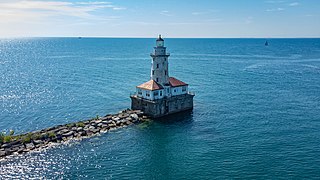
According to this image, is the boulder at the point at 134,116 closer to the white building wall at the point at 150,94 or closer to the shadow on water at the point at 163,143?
the shadow on water at the point at 163,143

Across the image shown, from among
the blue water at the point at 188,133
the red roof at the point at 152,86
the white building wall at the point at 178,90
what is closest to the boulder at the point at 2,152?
the blue water at the point at 188,133

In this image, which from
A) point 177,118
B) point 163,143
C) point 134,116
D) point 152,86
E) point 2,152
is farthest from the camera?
point 152,86

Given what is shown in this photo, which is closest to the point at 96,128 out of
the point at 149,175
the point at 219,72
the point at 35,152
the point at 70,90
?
the point at 35,152

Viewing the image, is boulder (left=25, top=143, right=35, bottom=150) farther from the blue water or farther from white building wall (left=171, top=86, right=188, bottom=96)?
white building wall (left=171, top=86, right=188, bottom=96)

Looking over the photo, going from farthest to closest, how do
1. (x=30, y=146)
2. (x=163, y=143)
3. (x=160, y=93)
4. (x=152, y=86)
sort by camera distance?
(x=160, y=93), (x=152, y=86), (x=163, y=143), (x=30, y=146)

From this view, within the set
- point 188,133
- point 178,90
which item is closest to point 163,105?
point 178,90

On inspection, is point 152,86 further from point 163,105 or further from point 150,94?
point 163,105

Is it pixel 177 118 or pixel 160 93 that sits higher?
pixel 160 93

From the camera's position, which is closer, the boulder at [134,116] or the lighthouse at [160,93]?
the boulder at [134,116]

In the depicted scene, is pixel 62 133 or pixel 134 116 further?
pixel 134 116
